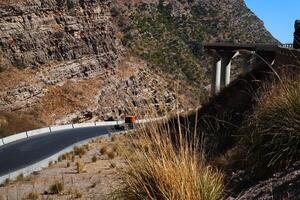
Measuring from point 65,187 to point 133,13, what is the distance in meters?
95.3

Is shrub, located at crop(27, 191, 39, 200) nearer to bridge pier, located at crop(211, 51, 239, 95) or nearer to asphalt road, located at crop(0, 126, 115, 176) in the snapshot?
asphalt road, located at crop(0, 126, 115, 176)

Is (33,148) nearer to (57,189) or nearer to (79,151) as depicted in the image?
(79,151)

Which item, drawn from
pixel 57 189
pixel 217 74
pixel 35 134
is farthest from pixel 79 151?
pixel 217 74

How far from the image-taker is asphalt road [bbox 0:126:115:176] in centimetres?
2556

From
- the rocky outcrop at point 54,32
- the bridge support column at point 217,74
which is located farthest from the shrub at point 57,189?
the bridge support column at point 217,74

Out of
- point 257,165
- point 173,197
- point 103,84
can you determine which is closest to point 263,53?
point 257,165

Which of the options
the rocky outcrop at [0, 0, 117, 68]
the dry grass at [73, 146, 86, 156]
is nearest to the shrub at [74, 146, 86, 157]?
the dry grass at [73, 146, 86, 156]

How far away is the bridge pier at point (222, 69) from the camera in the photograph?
2029 inches

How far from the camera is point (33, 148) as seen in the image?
105 feet

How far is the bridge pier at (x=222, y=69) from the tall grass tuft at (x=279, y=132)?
42.9 m

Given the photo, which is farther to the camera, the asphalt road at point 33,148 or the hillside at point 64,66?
the hillside at point 64,66

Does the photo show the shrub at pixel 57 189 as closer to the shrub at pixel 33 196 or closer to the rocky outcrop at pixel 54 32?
the shrub at pixel 33 196

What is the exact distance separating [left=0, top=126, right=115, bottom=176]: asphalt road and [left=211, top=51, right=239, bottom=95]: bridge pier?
15.1 metres

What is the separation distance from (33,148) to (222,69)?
82.2ft
